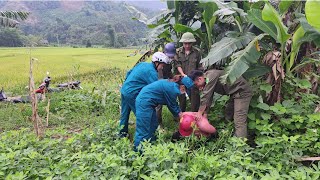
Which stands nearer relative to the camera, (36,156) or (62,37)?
(36,156)

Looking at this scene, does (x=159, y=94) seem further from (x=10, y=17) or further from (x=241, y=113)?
(x=10, y=17)

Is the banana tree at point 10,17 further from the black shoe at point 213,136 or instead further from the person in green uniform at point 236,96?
the black shoe at point 213,136

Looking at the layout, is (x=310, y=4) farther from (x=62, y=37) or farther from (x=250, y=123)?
(x=62, y=37)

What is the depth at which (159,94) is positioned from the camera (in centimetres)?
372

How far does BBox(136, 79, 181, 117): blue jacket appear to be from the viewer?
3.68m

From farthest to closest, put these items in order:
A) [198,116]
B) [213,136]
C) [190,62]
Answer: [190,62]
[213,136]
[198,116]

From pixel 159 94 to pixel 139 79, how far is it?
1.58 ft

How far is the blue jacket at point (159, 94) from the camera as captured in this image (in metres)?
3.68

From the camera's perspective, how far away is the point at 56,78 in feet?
→ 39.1

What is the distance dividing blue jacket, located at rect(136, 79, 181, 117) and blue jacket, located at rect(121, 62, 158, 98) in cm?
30

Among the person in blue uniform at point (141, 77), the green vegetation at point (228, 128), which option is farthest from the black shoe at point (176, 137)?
the person in blue uniform at point (141, 77)

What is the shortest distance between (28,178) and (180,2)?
140 inches

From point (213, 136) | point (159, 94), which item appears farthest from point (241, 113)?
point (159, 94)

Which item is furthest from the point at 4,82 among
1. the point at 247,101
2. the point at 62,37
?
the point at 62,37
